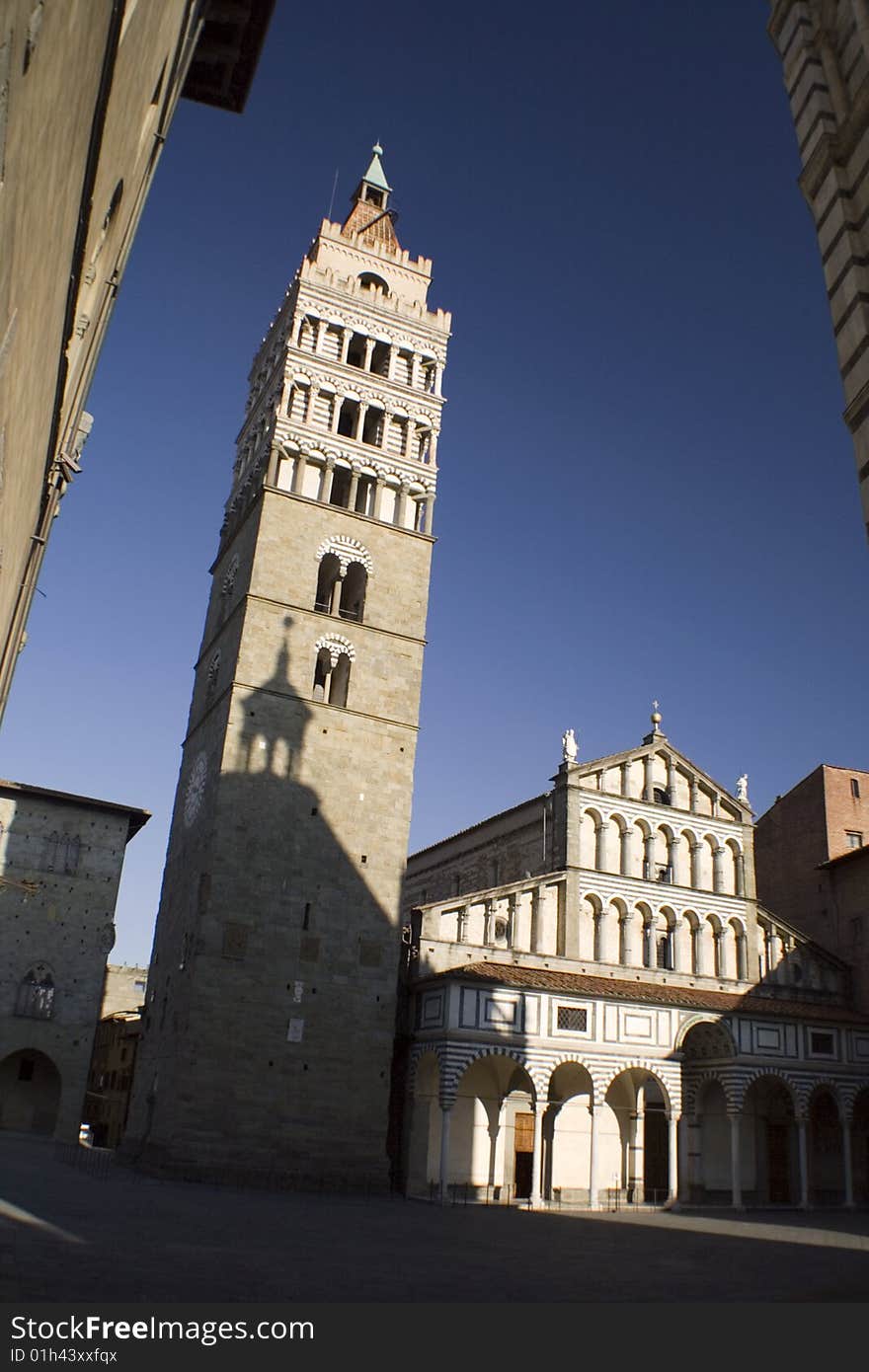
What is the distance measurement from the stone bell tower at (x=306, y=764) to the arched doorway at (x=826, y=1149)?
1378 cm

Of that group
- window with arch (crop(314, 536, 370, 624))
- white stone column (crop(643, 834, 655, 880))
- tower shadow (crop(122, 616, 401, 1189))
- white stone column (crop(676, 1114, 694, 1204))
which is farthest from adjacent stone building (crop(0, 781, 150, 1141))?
white stone column (crop(676, 1114, 694, 1204))

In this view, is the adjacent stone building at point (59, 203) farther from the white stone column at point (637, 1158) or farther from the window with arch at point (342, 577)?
the white stone column at point (637, 1158)

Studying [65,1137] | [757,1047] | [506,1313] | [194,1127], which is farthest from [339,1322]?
[65,1137]

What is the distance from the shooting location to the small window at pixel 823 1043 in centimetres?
3013

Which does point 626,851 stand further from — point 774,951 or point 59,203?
point 59,203

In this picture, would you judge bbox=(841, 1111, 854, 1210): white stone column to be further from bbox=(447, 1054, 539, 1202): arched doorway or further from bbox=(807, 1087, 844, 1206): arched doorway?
bbox=(447, 1054, 539, 1202): arched doorway

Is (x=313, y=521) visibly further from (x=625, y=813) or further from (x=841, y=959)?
(x=841, y=959)

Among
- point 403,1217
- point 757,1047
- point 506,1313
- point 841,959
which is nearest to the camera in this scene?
point 506,1313

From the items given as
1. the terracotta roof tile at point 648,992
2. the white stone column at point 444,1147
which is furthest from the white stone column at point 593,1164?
the white stone column at point 444,1147

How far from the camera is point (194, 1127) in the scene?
24203 millimetres

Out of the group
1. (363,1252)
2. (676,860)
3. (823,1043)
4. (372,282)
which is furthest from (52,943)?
(363,1252)

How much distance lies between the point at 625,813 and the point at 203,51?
23160mm

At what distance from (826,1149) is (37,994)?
2676cm

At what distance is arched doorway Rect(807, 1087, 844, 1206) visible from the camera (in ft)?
101
